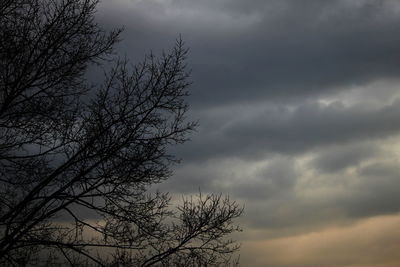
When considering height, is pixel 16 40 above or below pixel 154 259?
above

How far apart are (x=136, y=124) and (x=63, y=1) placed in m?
2.46

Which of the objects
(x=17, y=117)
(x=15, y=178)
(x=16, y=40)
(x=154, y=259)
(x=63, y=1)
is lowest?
(x=154, y=259)

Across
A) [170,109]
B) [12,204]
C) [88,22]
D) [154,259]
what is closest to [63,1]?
[88,22]

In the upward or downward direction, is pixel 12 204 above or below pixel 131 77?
below

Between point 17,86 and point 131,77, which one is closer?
point 17,86

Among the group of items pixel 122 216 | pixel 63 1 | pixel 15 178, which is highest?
pixel 63 1

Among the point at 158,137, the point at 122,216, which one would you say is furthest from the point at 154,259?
the point at 158,137

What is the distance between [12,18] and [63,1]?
2.98 feet

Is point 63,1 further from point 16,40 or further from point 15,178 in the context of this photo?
point 15,178

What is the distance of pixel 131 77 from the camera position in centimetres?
1278

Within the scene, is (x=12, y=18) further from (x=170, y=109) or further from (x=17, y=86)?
(x=170, y=109)

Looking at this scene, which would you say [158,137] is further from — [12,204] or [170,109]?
[12,204]

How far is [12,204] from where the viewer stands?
1207 cm

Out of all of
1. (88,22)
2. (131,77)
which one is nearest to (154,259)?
(131,77)
